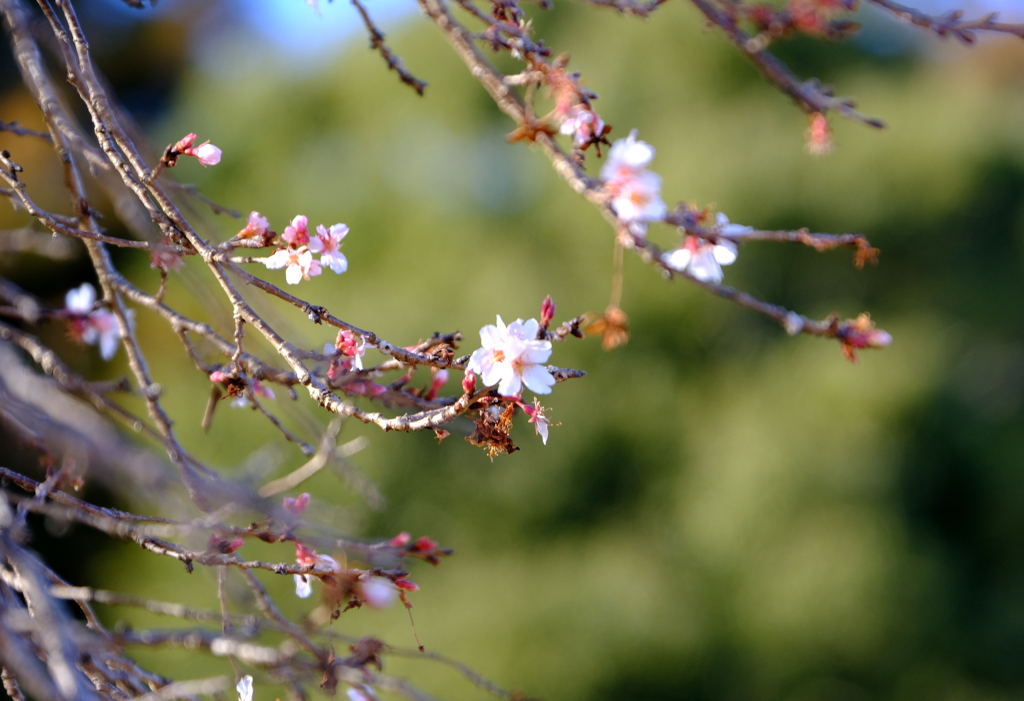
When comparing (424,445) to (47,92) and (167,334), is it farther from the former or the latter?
(47,92)

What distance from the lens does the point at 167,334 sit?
149 inches

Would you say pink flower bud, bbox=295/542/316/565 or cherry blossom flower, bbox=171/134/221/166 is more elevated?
cherry blossom flower, bbox=171/134/221/166

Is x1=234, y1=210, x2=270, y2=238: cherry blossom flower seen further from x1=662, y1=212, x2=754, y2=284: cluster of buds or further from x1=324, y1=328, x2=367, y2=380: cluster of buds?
x1=662, y1=212, x2=754, y2=284: cluster of buds

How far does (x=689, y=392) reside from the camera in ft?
11.2

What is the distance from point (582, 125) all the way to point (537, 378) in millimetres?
256

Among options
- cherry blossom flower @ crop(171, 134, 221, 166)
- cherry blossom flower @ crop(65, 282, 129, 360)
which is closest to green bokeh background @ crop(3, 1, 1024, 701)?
cherry blossom flower @ crop(65, 282, 129, 360)

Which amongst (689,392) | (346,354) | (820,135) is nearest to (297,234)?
(346,354)

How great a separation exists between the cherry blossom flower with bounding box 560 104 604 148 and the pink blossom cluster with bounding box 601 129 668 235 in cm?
6

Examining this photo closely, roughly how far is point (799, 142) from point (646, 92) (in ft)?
2.75

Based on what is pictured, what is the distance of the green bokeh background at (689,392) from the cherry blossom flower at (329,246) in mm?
1675

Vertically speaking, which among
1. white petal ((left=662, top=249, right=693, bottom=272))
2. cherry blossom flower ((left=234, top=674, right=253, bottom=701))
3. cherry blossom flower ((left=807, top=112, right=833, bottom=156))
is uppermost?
white petal ((left=662, top=249, right=693, bottom=272))

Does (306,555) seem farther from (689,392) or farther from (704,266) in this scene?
(689,392)

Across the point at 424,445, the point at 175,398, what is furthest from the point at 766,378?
the point at 175,398

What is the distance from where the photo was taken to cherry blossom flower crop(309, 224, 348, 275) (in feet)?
2.54
